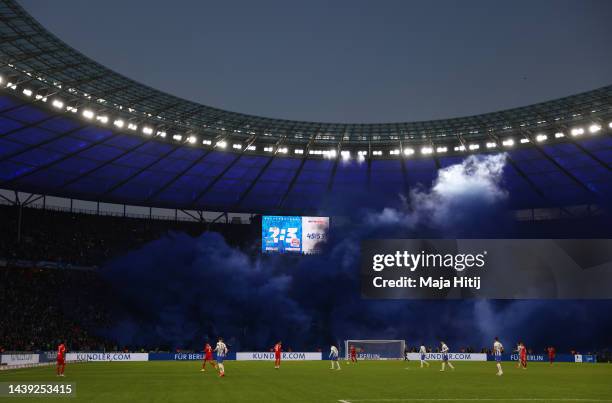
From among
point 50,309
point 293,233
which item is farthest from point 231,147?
point 50,309

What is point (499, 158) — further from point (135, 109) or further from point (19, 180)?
point (19, 180)

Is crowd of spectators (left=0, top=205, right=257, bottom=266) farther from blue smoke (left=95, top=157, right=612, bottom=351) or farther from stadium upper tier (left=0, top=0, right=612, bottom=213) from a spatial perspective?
stadium upper tier (left=0, top=0, right=612, bottom=213)

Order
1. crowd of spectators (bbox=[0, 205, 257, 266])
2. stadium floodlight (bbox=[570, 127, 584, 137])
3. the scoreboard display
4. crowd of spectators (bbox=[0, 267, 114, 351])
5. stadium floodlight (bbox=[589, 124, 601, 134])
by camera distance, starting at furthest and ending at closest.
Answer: the scoreboard display, crowd of spectators (bbox=[0, 205, 257, 266]), stadium floodlight (bbox=[570, 127, 584, 137]), stadium floodlight (bbox=[589, 124, 601, 134]), crowd of spectators (bbox=[0, 267, 114, 351])

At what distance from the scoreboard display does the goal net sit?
39.3 feet

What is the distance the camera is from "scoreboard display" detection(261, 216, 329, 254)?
67.4 metres

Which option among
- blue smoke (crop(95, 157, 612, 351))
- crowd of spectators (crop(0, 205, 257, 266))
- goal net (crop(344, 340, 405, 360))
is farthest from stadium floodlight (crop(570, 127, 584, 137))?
crowd of spectators (crop(0, 205, 257, 266))

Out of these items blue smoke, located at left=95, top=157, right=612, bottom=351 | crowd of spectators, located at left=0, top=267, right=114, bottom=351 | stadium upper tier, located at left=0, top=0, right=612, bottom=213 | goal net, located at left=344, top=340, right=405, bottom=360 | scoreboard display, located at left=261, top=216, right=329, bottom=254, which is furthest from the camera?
scoreboard display, located at left=261, top=216, right=329, bottom=254

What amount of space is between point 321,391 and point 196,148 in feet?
149

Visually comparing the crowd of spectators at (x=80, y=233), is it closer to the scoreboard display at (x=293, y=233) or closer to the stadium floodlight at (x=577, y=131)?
the scoreboard display at (x=293, y=233)

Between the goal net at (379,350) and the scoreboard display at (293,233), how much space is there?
11987 millimetres

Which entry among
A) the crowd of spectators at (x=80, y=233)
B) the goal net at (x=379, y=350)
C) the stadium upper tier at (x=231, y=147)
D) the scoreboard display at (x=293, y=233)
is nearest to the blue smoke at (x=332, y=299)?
the crowd of spectators at (x=80, y=233)

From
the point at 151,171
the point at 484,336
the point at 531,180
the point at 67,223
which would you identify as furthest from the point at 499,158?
the point at 67,223

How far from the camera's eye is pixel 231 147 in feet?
216

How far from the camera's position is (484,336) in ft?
228
